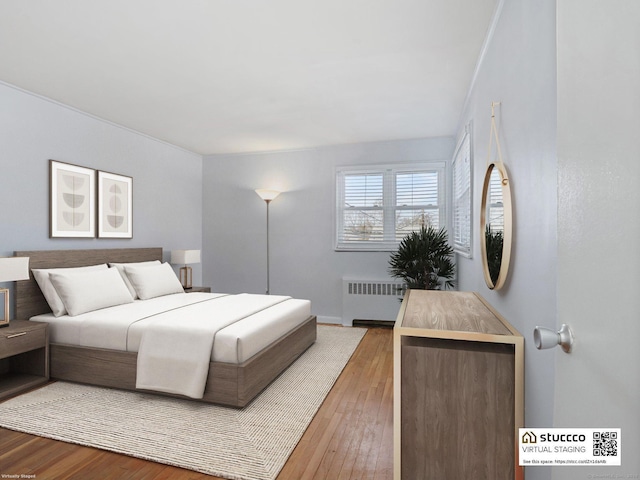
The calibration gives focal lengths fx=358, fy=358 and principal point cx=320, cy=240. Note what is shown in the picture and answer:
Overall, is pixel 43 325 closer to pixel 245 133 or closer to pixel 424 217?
pixel 245 133

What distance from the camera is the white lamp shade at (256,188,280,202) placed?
527cm

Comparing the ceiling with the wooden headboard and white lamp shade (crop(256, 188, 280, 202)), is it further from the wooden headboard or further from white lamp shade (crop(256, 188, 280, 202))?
the wooden headboard

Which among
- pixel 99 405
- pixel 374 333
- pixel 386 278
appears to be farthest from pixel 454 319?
pixel 386 278

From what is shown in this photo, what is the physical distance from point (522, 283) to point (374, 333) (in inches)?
129

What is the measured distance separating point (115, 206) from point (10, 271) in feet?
5.19

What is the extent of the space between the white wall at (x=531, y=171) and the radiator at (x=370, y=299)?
2.94m

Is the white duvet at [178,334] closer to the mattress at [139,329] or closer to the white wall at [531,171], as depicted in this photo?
the mattress at [139,329]

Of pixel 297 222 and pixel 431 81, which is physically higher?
pixel 431 81

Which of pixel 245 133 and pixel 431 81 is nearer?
pixel 431 81

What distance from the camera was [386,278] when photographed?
16.7ft

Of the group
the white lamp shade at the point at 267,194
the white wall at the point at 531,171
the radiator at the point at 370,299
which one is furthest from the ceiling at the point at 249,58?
the radiator at the point at 370,299

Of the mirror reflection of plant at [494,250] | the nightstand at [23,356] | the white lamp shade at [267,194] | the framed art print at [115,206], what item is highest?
the white lamp shade at [267,194]

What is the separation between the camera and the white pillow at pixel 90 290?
320 cm

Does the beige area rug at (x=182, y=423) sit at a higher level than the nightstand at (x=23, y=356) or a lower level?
lower
